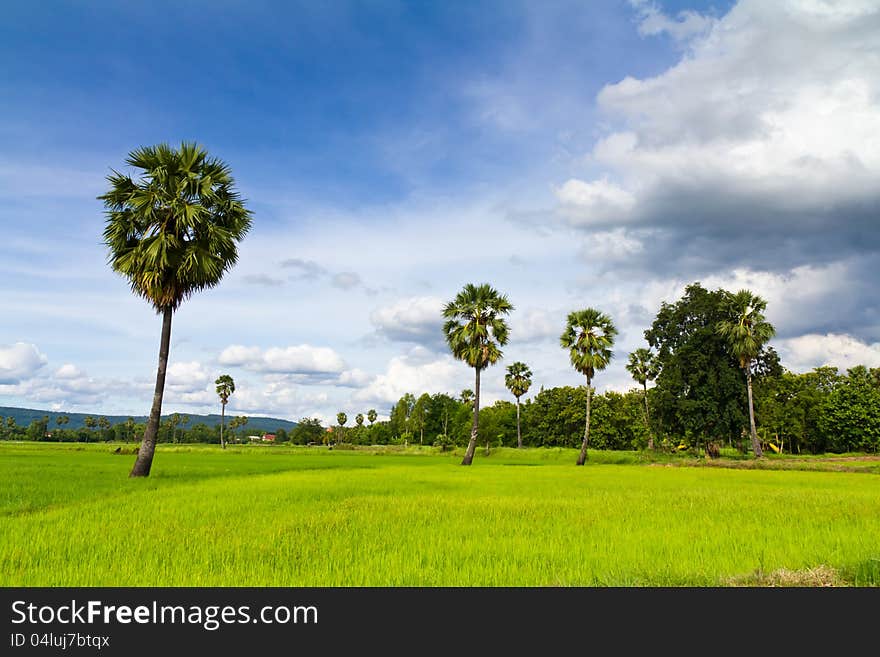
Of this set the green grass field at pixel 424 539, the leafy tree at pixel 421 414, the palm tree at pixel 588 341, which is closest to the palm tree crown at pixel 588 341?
the palm tree at pixel 588 341

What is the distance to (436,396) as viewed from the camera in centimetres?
14175

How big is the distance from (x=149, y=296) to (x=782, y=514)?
2498 cm

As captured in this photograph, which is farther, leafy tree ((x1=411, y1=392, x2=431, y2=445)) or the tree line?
leafy tree ((x1=411, y1=392, x2=431, y2=445))

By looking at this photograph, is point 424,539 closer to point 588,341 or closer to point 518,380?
point 588,341

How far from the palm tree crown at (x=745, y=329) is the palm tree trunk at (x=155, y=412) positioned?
48.7 meters

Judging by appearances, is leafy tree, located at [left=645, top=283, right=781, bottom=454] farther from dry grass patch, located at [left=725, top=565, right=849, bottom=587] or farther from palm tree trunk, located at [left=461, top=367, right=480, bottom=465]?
dry grass patch, located at [left=725, top=565, right=849, bottom=587]

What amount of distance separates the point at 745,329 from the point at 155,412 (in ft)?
165

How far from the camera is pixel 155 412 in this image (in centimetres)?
2459

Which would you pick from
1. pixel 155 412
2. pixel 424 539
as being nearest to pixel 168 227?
pixel 155 412

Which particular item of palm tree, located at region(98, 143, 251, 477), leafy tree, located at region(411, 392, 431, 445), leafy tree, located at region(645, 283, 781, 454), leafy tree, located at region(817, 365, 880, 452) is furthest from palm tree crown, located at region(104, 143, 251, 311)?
leafy tree, located at region(411, 392, 431, 445)

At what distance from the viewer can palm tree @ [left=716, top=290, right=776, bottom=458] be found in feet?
171

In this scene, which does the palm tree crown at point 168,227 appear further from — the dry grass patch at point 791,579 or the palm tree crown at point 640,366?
the palm tree crown at point 640,366
